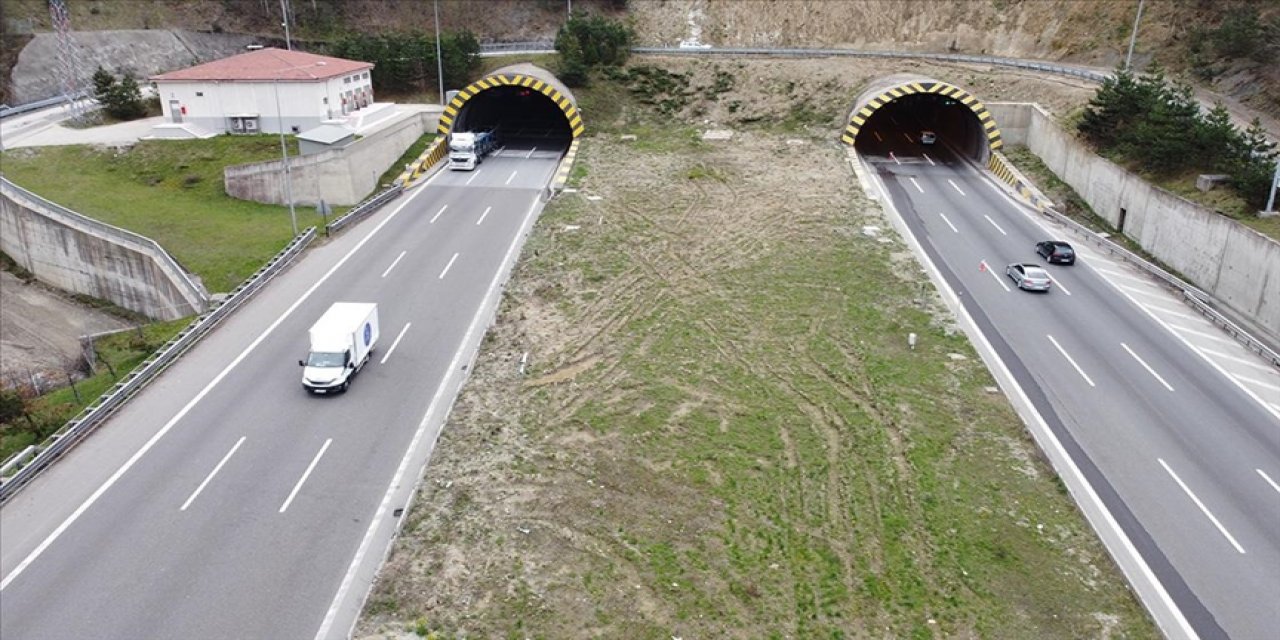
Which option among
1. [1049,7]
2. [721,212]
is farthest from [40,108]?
[1049,7]

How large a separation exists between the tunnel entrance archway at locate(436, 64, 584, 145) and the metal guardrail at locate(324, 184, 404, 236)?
27.7 ft

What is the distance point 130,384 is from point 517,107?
44.6m

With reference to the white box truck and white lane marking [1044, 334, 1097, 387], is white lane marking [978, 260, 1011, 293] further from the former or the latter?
the white box truck

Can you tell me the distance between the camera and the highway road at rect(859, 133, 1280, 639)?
20.4 m

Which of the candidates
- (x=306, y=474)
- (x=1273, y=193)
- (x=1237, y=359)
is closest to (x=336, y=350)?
(x=306, y=474)

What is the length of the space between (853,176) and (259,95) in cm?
3584

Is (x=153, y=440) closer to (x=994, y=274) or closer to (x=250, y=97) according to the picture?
(x=994, y=274)

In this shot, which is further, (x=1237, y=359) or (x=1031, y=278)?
(x=1031, y=278)

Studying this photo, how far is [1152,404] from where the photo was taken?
1069 inches

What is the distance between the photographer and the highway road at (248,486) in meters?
18.9

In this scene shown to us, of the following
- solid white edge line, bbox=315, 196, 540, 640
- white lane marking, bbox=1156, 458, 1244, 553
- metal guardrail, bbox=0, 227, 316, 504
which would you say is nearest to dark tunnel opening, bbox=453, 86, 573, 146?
metal guardrail, bbox=0, 227, 316, 504

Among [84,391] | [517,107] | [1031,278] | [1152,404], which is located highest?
[517,107]

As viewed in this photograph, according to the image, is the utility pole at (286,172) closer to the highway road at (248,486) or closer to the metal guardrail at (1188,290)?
the highway road at (248,486)

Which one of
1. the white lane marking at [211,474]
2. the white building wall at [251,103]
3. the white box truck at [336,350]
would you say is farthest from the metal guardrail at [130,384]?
the white building wall at [251,103]
